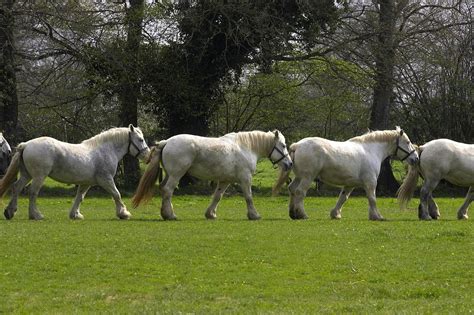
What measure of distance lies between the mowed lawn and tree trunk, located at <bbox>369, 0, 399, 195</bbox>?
648 inches

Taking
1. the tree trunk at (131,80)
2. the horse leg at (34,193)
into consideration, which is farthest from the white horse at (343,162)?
the tree trunk at (131,80)

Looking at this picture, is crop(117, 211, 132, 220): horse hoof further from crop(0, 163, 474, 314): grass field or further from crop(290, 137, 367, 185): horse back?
crop(290, 137, 367, 185): horse back

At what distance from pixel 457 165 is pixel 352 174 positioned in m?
2.54

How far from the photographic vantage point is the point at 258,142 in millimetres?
20953

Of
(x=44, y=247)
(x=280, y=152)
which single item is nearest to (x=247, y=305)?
(x=44, y=247)

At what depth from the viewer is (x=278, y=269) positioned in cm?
1323

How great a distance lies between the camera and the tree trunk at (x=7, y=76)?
32125mm

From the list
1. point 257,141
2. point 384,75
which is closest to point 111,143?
point 257,141

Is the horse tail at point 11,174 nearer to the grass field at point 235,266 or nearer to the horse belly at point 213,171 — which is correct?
the grass field at point 235,266

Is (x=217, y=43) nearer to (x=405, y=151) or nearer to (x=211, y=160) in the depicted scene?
(x=405, y=151)

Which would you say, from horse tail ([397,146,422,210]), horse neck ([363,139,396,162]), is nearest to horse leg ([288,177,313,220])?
horse neck ([363,139,396,162])

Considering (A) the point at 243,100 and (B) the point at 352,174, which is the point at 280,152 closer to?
(B) the point at 352,174

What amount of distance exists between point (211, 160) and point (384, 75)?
17408mm

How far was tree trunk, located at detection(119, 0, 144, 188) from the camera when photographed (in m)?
34.2
